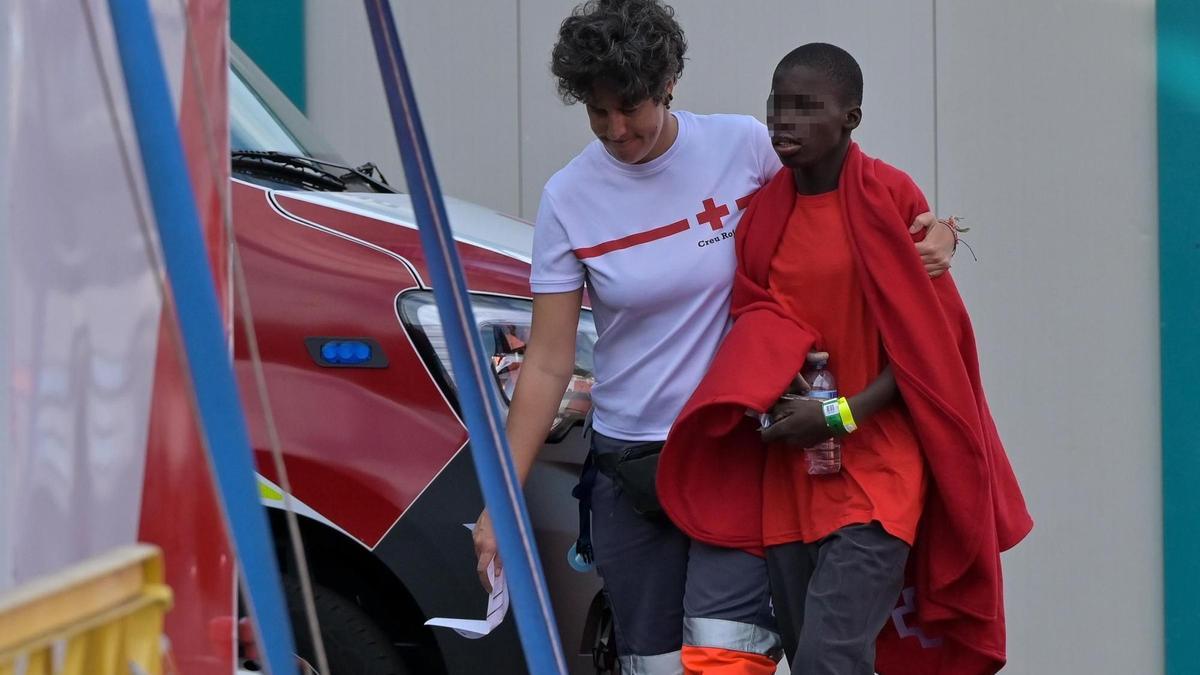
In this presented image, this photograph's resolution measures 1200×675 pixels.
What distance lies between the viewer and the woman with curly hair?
2943 mm

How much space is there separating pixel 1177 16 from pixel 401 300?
10.2 ft

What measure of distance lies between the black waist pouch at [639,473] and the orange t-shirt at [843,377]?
0.28m

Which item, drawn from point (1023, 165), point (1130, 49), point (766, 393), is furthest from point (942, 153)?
point (766, 393)

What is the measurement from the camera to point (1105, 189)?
18.2 feet

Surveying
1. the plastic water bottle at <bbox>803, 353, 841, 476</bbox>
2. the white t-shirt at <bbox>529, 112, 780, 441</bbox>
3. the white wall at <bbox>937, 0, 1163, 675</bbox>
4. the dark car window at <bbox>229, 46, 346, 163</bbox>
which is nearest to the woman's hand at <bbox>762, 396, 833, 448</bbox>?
the plastic water bottle at <bbox>803, 353, 841, 476</bbox>

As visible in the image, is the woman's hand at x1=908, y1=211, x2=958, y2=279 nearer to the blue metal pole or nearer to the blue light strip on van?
the blue light strip on van

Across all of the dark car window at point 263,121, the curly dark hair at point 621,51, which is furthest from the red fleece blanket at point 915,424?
the dark car window at point 263,121

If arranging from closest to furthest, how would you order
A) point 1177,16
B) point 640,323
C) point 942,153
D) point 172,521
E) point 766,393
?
point 172,521 < point 766,393 < point 640,323 < point 1177,16 < point 942,153

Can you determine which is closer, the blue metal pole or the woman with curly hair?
the blue metal pole

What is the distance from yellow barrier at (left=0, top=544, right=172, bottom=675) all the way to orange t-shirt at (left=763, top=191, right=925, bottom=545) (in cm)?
145

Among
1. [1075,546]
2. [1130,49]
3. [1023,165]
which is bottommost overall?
[1075,546]

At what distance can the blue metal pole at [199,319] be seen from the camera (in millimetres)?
1563

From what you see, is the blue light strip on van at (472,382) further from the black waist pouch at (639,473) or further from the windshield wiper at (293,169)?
the windshield wiper at (293,169)

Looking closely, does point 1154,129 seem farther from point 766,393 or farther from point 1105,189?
point 766,393
